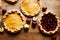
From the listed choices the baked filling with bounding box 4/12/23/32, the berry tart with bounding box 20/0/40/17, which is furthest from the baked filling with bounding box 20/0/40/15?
the baked filling with bounding box 4/12/23/32

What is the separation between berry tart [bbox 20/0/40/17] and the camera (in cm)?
199

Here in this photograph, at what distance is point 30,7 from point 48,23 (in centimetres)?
27

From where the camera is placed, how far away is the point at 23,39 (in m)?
1.96

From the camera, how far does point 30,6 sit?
2033 mm

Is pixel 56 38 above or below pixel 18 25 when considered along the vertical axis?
below

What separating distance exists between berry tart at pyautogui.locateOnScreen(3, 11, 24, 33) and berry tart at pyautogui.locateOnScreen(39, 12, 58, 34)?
0.22 m

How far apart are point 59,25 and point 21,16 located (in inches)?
17.1

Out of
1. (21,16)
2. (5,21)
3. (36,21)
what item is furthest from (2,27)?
(36,21)

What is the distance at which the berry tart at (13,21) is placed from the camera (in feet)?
6.30

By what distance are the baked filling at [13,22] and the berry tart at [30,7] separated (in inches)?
3.3

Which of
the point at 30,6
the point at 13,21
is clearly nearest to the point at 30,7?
the point at 30,6

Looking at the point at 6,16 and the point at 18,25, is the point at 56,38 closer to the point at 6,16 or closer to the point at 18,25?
the point at 18,25

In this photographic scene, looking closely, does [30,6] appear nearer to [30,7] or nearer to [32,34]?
[30,7]

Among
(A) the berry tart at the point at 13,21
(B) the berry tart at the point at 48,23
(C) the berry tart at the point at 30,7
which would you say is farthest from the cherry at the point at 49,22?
(A) the berry tart at the point at 13,21
